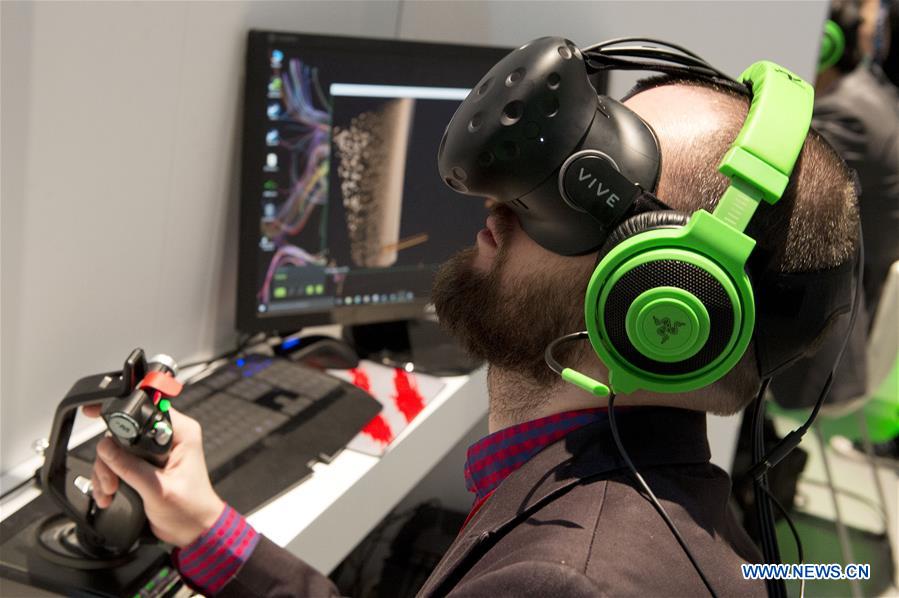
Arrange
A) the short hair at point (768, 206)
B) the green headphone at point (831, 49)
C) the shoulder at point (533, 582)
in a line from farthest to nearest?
the green headphone at point (831, 49) → the short hair at point (768, 206) → the shoulder at point (533, 582)

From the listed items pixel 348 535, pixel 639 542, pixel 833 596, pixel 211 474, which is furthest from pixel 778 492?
pixel 639 542

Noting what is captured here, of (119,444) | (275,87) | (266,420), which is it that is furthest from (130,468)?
(275,87)

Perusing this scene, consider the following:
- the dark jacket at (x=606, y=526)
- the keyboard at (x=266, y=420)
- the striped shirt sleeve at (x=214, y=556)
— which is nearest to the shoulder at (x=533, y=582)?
the dark jacket at (x=606, y=526)

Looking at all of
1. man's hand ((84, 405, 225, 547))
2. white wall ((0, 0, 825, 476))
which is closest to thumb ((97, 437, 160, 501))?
man's hand ((84, 405, 225, 547))

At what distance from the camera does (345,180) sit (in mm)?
1545

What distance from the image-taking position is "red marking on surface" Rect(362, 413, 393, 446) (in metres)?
1.34

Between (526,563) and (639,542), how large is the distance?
10 cm

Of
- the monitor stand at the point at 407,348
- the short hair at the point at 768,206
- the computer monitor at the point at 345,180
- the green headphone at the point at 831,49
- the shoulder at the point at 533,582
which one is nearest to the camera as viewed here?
the shoulder at the point at 533,582

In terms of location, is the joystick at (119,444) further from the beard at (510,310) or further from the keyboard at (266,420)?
the beard at (510,310)

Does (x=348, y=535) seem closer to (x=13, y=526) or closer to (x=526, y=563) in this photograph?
(x=13, y=526)

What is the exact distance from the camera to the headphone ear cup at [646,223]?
72 centimetres

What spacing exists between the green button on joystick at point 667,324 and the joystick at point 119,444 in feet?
1.70

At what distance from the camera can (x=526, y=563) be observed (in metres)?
0.66

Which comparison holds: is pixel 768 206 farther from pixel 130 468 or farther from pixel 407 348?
pixel 407 348
